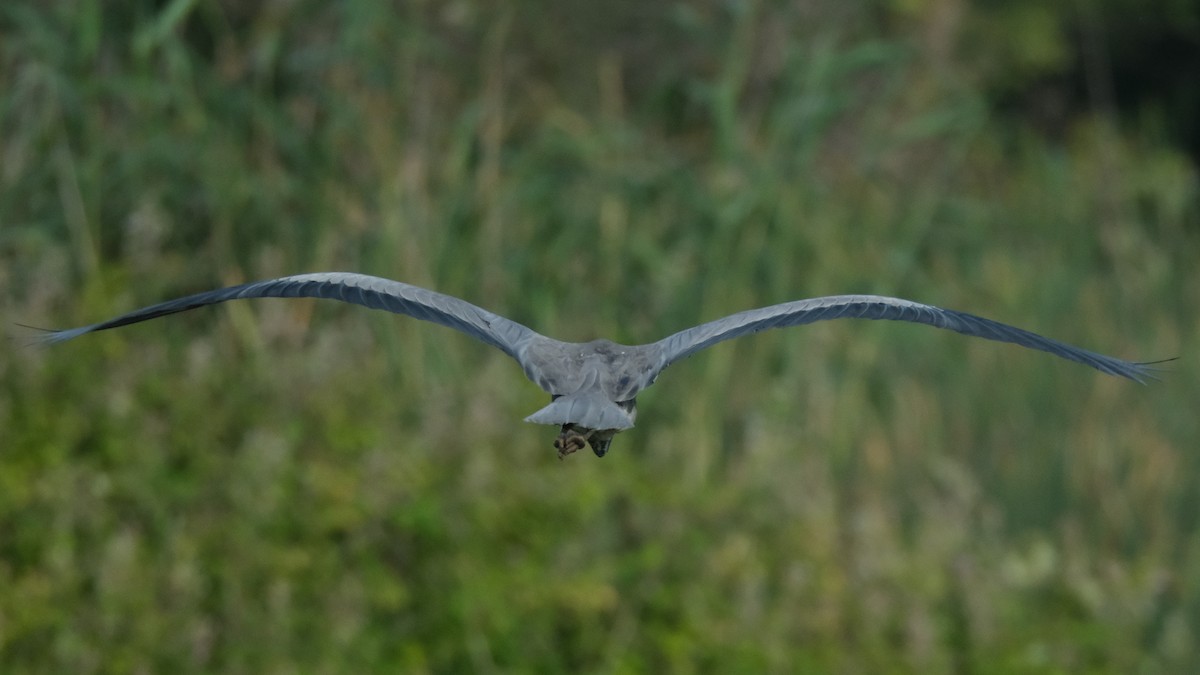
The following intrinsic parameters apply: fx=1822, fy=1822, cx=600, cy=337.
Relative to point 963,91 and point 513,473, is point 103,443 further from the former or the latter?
point 963,91

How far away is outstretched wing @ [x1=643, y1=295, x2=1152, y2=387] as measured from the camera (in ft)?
7.36

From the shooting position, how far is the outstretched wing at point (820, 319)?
88.3 inches

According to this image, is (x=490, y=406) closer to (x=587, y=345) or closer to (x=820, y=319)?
(x=587, y=345)

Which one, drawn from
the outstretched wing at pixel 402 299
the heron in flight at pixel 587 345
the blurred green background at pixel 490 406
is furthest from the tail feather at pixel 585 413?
the blurred green background at pixel 490 406

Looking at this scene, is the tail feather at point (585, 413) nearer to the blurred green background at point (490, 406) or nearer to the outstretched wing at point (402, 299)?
the outstretched wing at point (402, 299)

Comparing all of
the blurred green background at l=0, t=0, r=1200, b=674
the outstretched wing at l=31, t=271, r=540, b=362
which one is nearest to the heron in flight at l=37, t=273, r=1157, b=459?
the outstretched wing at l=31, t=271, r=540, b=362

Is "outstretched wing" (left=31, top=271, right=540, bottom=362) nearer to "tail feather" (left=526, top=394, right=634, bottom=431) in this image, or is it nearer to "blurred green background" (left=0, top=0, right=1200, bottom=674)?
"tail feather" (left=526, top=394, right=634, bottom=431)

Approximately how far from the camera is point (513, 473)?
18.7 feet

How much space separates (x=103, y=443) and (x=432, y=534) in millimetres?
1005

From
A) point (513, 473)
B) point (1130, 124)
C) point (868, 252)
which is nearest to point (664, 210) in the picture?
point (868, 252)

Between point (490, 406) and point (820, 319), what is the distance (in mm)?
3479

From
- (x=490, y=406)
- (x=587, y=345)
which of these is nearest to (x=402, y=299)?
(x=587, y=345)

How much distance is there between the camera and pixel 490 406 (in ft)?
18.6

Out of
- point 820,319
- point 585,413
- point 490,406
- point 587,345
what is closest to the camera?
point 585,413
